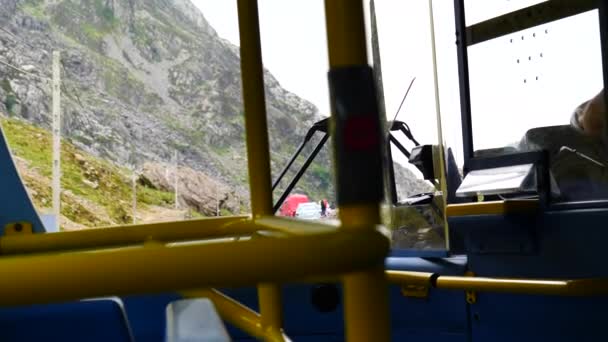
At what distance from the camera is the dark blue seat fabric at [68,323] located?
1.16 meters

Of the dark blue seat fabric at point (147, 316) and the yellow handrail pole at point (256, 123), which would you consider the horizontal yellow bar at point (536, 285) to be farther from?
the dark blue seat fabric at point (147, 316)

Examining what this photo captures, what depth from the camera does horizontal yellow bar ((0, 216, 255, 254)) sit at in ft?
3.58

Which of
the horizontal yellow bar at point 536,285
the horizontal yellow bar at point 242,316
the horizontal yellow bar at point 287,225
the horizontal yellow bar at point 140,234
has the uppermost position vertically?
the horizontal yellow bar at point 287,225

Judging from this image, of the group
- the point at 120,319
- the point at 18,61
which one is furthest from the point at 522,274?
the point at 18,61

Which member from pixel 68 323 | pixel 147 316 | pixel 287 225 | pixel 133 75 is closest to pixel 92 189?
pixel 133 75

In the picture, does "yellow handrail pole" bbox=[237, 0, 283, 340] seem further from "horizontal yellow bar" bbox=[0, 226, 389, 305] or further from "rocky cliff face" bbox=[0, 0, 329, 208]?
"rocky cliff face" bbox=[0, 0, 329, 208]

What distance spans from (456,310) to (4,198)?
1.03 meters

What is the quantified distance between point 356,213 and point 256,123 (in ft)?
1.82

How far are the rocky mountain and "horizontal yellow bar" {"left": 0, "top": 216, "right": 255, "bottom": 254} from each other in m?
7.18

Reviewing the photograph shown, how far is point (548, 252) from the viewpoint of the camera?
4.48ft

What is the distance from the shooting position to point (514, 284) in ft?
4.25

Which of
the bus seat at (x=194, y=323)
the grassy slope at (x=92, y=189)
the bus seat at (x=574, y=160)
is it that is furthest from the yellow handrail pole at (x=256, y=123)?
the grassy slope at (x=92, y=189)

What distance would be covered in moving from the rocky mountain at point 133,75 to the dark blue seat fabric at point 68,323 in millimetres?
7134

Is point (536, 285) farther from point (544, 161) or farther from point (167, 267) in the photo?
point (167, 267)
